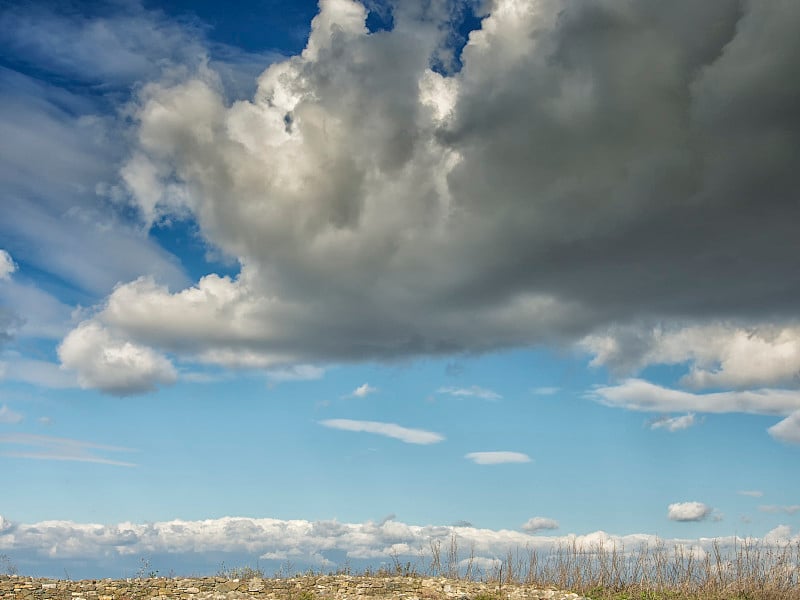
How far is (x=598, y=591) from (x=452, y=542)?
1008 cm

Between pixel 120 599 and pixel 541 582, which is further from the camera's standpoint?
pixel 541 582

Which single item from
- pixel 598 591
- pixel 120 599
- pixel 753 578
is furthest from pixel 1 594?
pixel 753 578

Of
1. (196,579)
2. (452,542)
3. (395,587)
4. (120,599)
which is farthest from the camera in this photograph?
(452,542)

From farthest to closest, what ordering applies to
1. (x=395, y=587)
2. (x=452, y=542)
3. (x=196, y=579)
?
(x=452, y=542) → (x=196, y=579) → (x=395, y=587)

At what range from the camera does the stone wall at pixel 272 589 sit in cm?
4069

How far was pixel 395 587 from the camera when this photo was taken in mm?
43219

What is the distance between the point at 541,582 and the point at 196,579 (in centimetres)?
2284

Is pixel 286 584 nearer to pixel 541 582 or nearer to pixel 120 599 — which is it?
pixel 120 599

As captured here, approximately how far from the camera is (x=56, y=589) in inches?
1706

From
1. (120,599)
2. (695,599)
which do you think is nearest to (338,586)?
(120,599)

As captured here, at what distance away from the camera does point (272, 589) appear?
42906mm

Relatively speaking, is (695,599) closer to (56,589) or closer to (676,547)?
(676,547)

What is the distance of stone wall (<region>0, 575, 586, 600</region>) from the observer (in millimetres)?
Result: 40688

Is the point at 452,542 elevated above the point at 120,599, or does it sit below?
above
